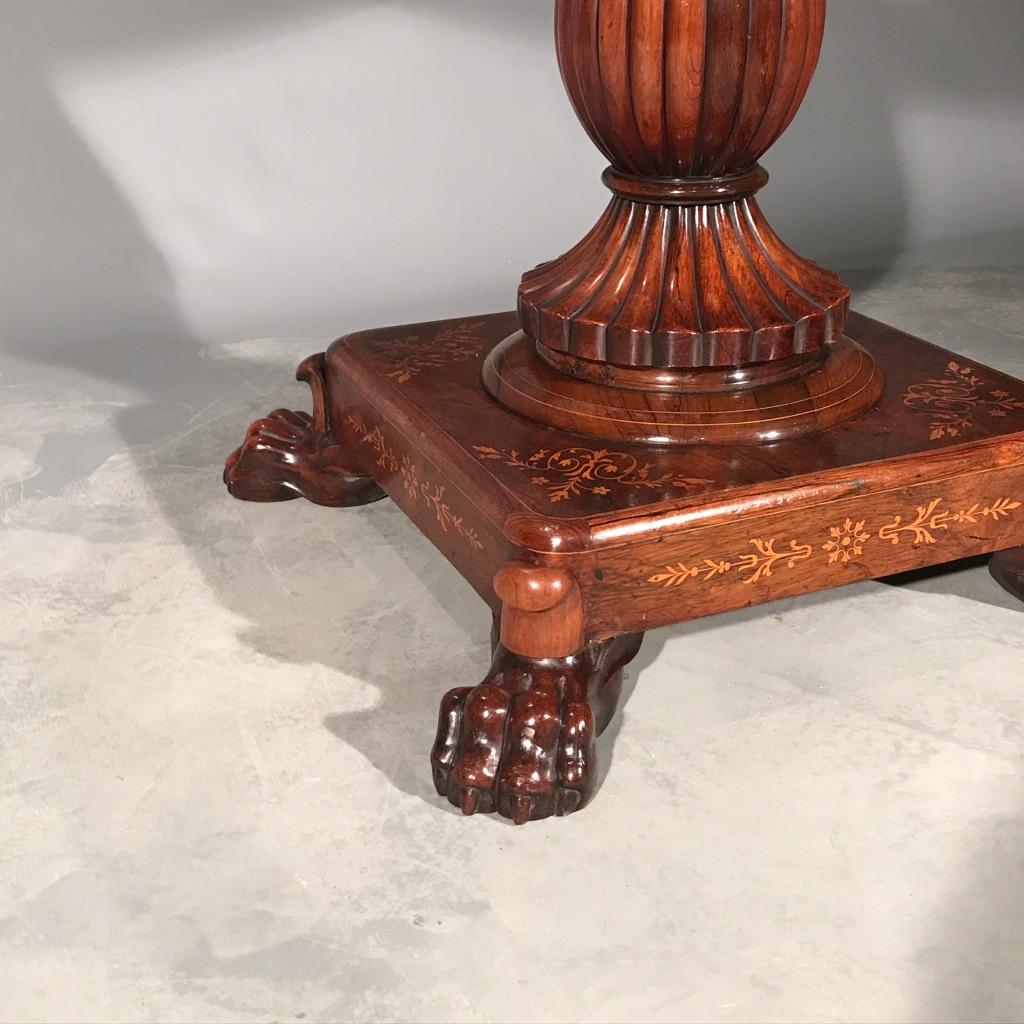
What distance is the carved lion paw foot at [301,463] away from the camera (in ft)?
6.17

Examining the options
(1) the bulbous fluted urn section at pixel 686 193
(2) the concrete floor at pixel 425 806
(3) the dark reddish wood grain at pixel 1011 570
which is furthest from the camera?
(3) the dark reddish wood grain at pixel 1011 570

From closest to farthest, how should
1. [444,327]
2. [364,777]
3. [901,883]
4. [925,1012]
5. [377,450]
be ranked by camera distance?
1. [925,1012]
2. [901,883]
3. [364,777]
4. [377,450]
5. [444,327]

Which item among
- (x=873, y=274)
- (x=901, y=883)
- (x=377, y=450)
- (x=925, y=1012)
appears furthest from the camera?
(x=873, y=274)

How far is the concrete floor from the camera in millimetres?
1194

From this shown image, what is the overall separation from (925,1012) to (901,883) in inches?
5.5

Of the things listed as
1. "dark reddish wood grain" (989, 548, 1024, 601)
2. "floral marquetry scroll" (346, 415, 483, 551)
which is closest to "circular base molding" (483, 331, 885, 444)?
"floral marquetry scroll" (346, 415, 483, 551)

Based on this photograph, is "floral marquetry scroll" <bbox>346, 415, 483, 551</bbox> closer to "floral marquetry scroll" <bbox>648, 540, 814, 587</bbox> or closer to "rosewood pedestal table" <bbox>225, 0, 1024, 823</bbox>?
"rosewood pedestal table" <bbox>225, 0, 1024, 823</bbox>

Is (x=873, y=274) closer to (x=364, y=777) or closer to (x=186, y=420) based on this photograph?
(x=186, y=420)

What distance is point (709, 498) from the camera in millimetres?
1398

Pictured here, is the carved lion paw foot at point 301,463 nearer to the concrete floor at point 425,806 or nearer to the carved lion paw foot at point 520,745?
the concrete floor at point 425,806

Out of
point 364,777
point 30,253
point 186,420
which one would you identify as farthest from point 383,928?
point 30,253

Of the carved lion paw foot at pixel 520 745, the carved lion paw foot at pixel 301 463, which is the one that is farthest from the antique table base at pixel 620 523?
the carved lion paw foot at pixel 301 463

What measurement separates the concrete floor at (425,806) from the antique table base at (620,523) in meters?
0.07

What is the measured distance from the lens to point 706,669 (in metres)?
1.58
